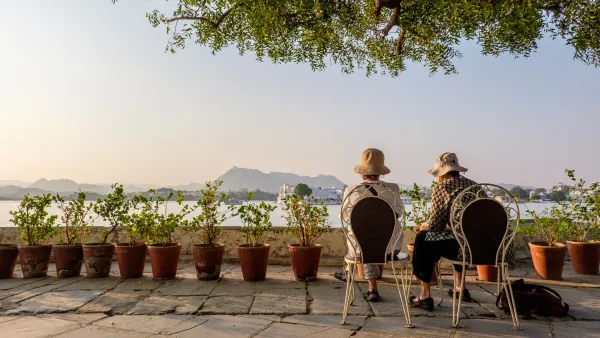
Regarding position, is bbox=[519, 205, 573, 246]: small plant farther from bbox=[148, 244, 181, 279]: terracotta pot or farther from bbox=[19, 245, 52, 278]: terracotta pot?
bbox=[19, 245, 52, 278]: terracotta pot

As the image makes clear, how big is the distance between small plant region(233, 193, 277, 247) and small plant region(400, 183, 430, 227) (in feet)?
5.50

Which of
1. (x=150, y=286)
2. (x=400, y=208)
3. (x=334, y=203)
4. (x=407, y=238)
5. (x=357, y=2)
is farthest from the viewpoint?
(x=357, y=2)

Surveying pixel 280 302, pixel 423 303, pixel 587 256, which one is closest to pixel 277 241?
pixel 280 302

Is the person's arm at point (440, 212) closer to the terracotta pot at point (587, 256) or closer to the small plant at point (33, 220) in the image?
the terracotta pot at point (587, 256)

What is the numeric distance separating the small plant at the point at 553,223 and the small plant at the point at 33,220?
6050 millimetres

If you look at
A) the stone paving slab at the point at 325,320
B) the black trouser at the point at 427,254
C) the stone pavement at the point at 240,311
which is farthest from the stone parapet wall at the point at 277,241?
the stone paving slab at the point at 325,320

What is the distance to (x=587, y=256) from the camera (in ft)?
18.2

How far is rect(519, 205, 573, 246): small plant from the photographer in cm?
554

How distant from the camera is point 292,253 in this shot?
196 inches

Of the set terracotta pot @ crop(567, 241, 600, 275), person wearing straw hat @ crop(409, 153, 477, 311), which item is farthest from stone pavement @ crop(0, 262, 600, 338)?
terracotta pot @ crop(567, 241, 600, 275)

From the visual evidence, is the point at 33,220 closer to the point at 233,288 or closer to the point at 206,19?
the point at 233,288

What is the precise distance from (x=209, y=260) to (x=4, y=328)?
2.07 m

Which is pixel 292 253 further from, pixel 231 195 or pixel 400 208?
pixel 400 208

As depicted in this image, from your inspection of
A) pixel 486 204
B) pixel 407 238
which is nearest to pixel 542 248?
pixel 407 238
